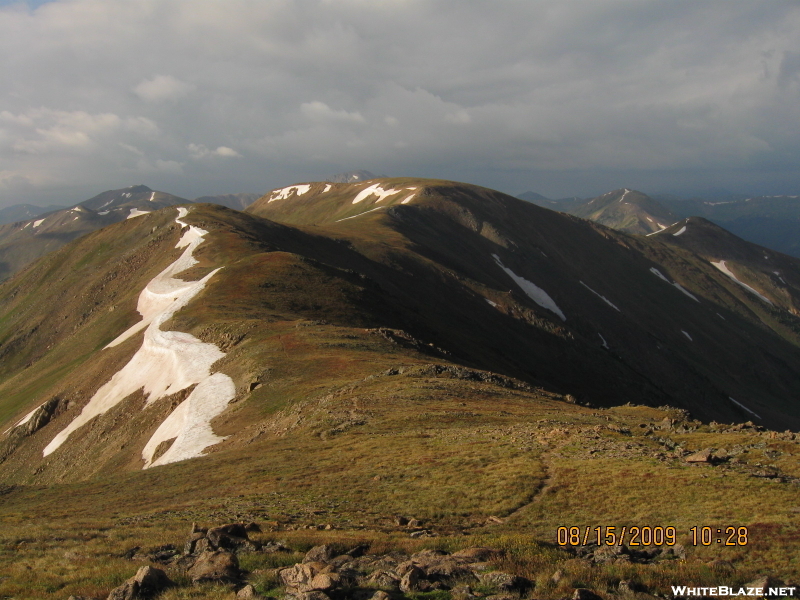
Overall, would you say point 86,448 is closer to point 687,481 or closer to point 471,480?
point 471,480

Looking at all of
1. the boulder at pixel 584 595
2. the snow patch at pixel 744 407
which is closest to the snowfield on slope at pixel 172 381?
the boulder at pixel 584 595

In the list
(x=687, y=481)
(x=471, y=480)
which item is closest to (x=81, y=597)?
(x=471, y=480)

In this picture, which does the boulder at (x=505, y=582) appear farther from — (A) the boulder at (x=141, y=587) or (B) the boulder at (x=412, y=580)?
(A) the boulder at (x=141, y=587)

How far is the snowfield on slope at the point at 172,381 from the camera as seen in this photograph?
1437 inches

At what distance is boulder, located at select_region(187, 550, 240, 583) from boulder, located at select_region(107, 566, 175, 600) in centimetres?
88

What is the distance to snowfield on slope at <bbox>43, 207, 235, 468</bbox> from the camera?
36500mm

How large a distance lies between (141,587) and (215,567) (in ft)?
6.02

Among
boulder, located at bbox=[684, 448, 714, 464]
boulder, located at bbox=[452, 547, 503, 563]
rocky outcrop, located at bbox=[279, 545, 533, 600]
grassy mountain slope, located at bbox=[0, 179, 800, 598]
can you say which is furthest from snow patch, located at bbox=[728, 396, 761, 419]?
rocky outcrop, located at bbox=[279, 545, 533, 600]

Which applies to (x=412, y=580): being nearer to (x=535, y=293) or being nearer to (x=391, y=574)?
(x=391, y=574)

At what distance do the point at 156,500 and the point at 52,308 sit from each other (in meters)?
98.8

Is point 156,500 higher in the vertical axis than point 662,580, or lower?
lower

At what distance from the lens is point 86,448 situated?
153 feet

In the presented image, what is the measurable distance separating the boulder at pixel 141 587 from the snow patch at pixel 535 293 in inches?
4451
